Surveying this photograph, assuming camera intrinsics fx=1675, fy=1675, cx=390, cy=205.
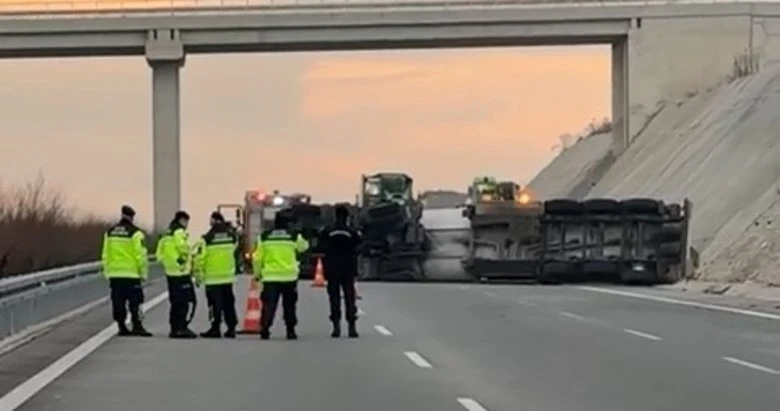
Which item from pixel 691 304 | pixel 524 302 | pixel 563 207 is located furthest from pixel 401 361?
pixel 563 207

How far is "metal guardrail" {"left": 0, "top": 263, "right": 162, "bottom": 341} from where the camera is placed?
874 inches

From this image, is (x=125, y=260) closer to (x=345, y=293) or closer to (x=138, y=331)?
(x=138, y=331)

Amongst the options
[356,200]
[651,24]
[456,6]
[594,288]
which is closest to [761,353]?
[594,288]

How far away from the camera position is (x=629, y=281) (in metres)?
51.5

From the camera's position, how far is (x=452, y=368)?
19.0m

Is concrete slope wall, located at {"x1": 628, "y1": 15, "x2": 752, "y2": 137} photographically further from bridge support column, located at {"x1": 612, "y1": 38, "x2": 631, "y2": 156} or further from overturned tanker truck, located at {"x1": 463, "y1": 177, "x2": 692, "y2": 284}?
overturned tanker truck, located at {"x1": 463, "y1": 177, "x2": 692, "y2": 284}

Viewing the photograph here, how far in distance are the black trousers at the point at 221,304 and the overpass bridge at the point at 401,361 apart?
45 cm

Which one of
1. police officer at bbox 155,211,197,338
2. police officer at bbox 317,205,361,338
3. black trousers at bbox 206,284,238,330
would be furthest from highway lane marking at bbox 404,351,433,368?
police officer at bbox 155,211,197,338

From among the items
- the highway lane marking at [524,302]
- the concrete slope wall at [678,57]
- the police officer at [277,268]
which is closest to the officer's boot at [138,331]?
the police officer at [277,268]

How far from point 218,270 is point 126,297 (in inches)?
60.8

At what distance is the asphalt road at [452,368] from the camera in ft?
50.9

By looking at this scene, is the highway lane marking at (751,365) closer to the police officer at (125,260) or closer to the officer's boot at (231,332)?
the officer's boot at (231,332)

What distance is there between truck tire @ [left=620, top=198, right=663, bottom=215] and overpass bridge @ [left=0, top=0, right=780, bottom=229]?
18.1 meters

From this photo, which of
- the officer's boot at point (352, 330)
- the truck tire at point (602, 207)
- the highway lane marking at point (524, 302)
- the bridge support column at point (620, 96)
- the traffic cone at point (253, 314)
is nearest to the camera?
the officer's boot at point (352, 330)
